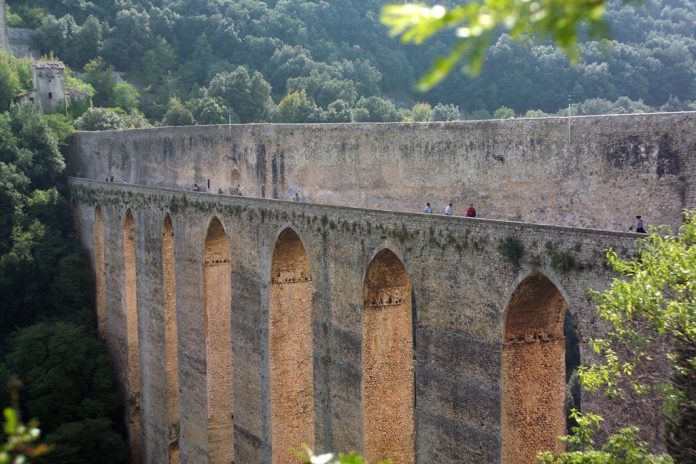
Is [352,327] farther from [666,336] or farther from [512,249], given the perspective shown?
[666,336]

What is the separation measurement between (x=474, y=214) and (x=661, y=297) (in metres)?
5.86

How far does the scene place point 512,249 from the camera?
9258mm

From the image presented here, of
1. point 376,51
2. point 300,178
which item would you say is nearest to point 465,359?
point 300,178

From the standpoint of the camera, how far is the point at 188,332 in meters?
18.2

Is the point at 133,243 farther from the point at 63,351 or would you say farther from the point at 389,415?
the point at 389,415

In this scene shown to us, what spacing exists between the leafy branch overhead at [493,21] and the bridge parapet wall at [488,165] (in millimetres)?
7861

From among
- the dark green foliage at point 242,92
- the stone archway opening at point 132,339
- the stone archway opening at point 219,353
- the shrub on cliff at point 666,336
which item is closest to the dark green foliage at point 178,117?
the dark green foliage at point 242,92

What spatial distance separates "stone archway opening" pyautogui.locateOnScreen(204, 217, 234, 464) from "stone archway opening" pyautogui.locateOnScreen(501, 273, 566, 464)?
8746 millimetres

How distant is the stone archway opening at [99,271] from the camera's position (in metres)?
25.6

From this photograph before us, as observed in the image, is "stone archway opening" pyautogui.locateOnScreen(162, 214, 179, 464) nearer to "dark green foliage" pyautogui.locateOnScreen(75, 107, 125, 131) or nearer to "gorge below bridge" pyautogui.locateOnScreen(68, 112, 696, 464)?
"gorge below bridge" pyautogui.locateOnScreen(68, 112, 696, 464)

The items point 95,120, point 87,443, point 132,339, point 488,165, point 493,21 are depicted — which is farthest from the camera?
point 95,120

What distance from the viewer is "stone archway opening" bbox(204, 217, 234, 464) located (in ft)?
57.2

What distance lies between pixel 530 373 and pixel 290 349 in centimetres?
607


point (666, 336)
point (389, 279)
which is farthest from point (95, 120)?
point (666, 336)
